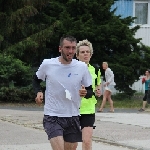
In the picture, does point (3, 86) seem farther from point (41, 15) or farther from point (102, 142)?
point (102, 142)

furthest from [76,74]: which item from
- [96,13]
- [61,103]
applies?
[96,13]

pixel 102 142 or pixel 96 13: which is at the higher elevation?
pixel 96 13

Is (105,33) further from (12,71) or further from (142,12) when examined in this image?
(142,12)

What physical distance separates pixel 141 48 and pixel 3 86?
7051mm

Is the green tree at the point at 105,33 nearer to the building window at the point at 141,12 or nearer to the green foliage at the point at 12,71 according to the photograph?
the green foliage at the point at 12,71

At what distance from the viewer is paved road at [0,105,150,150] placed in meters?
10.7

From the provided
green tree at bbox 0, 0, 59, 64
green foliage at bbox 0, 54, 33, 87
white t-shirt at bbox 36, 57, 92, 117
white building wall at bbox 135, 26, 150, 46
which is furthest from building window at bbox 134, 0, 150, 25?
white t-shirt at bbox 36, 57, 92, 117

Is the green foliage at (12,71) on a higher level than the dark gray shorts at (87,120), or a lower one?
higher

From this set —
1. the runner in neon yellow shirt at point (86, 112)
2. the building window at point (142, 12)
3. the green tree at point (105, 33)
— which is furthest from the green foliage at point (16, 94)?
the runner in neon yellow shirt at point (86, 112)

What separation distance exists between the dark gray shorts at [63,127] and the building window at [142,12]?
→ 26485 millimetres

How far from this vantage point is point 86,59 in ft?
26.2

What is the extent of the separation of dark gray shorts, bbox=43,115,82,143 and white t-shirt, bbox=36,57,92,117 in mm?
61

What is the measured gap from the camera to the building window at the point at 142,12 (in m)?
32.7

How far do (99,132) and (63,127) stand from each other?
20.7ft
